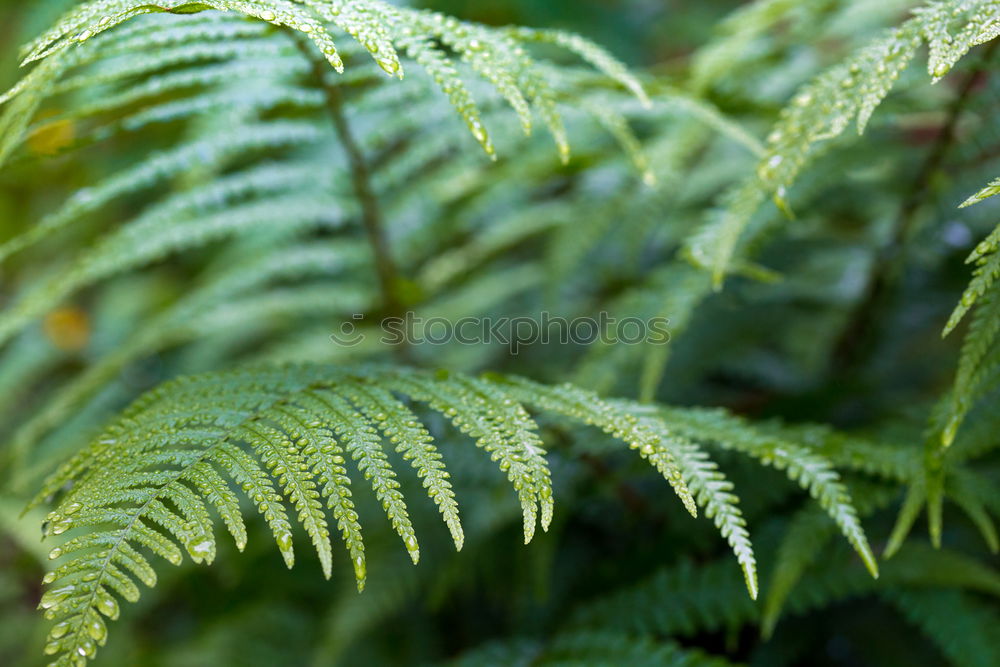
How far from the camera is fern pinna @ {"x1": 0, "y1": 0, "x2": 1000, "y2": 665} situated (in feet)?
2.15

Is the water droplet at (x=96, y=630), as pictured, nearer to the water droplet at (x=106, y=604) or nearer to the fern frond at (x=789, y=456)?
the water droplet at (x=106, y=604)

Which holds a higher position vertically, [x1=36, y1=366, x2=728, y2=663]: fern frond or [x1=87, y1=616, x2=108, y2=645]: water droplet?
[x1=36, y1=366, x2=728, y2=663]: fern frond

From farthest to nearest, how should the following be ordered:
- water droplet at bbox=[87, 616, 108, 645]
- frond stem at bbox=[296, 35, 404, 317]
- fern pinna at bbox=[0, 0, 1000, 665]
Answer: frond stem at bbox=[296, 35, 404, 317] < fern pinna at bbox=[0, 0, 1000, 665] < water droplet at bbox=[87, 616, 108, 645]

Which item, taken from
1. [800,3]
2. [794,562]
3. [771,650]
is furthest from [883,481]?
[800,3]

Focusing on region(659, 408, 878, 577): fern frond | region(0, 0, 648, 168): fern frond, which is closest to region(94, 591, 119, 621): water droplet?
region(0, 0, 648, 168): fern frond

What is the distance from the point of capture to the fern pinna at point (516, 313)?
2.15 ft

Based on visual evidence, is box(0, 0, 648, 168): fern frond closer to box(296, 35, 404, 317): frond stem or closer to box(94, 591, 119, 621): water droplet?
box(296, 35, 404, 317): frond stem

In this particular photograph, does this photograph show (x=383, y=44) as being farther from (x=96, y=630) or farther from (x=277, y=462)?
(x=96, y=630)

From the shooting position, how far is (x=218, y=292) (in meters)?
1.37

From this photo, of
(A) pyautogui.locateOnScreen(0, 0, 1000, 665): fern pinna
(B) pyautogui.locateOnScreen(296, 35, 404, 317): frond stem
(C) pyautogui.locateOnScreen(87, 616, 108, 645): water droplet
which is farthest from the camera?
(B) pyautogui.locateOnScreen(296, 35, 404, 317): frond stem

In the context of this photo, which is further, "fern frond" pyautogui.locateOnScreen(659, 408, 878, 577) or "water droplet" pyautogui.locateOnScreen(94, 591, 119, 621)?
"fern frond" pyautogui.locateOnScreen(659, 408, 878, 577)

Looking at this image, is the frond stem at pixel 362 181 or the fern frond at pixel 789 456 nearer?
the fern frond at pixel 789 456

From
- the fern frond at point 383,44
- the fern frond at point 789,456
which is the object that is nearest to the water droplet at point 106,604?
the fern frond at point 383,44

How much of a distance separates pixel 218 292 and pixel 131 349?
18 centimetres
